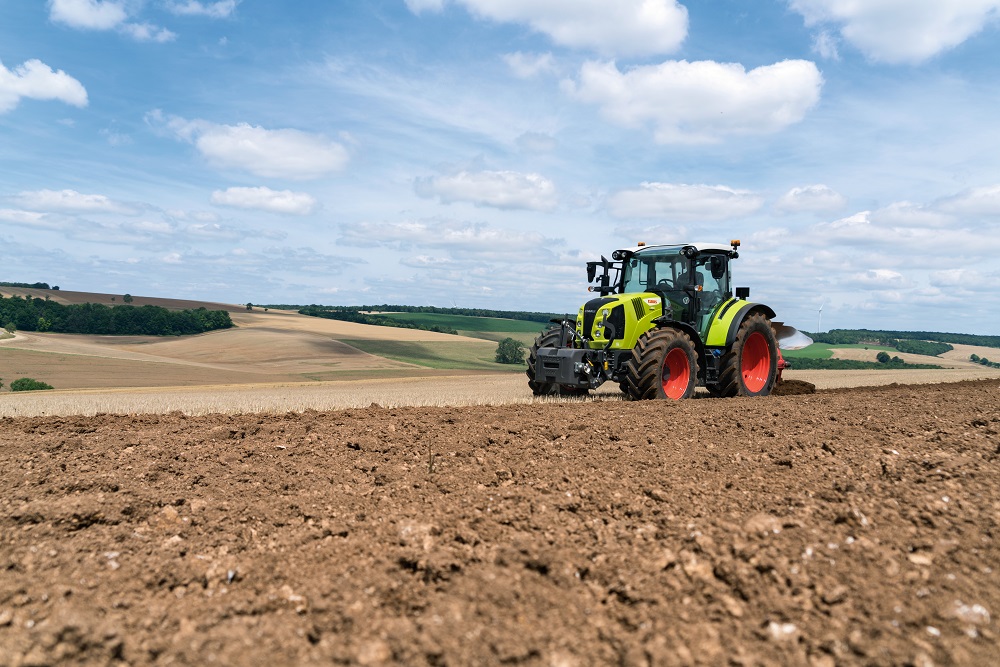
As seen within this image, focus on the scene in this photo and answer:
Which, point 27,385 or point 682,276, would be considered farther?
point 27,385

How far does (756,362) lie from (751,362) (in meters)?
0.12

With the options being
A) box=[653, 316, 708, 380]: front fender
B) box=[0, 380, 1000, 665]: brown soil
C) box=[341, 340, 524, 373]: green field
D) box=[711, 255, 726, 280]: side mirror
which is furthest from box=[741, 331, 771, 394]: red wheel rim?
box=[341, 340, 524, 373]: green field

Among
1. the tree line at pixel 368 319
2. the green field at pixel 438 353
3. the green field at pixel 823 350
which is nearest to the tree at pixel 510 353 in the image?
the green field at pixel 438 353

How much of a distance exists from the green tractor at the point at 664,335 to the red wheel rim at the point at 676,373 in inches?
0.6

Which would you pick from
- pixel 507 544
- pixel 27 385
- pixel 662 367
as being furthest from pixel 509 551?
pixel 27 385

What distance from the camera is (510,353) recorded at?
4612cm

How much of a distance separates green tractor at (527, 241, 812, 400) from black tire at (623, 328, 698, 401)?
2cm

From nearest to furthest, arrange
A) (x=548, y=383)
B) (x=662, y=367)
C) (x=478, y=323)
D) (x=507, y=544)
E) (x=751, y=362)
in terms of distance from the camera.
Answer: (x=507, y=544)
(x=662, y=367)
(x=548, y=383)
(x=751, y=362)
(x=478, y=323)

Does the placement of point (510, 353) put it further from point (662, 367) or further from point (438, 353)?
point (662, 367)

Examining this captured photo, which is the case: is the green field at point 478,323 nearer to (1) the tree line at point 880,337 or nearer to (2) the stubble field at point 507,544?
(1) the tree line at point 880,337

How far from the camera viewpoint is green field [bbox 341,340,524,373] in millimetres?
41281

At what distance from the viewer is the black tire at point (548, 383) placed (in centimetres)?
1204

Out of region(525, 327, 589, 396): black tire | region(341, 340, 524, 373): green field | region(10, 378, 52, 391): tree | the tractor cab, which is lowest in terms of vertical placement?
region(10, 378, 52, 391): tree

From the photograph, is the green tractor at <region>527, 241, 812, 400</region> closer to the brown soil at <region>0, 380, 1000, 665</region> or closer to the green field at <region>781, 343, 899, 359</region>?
the brown soil at <region>0, 380, 1000, 665</region>
